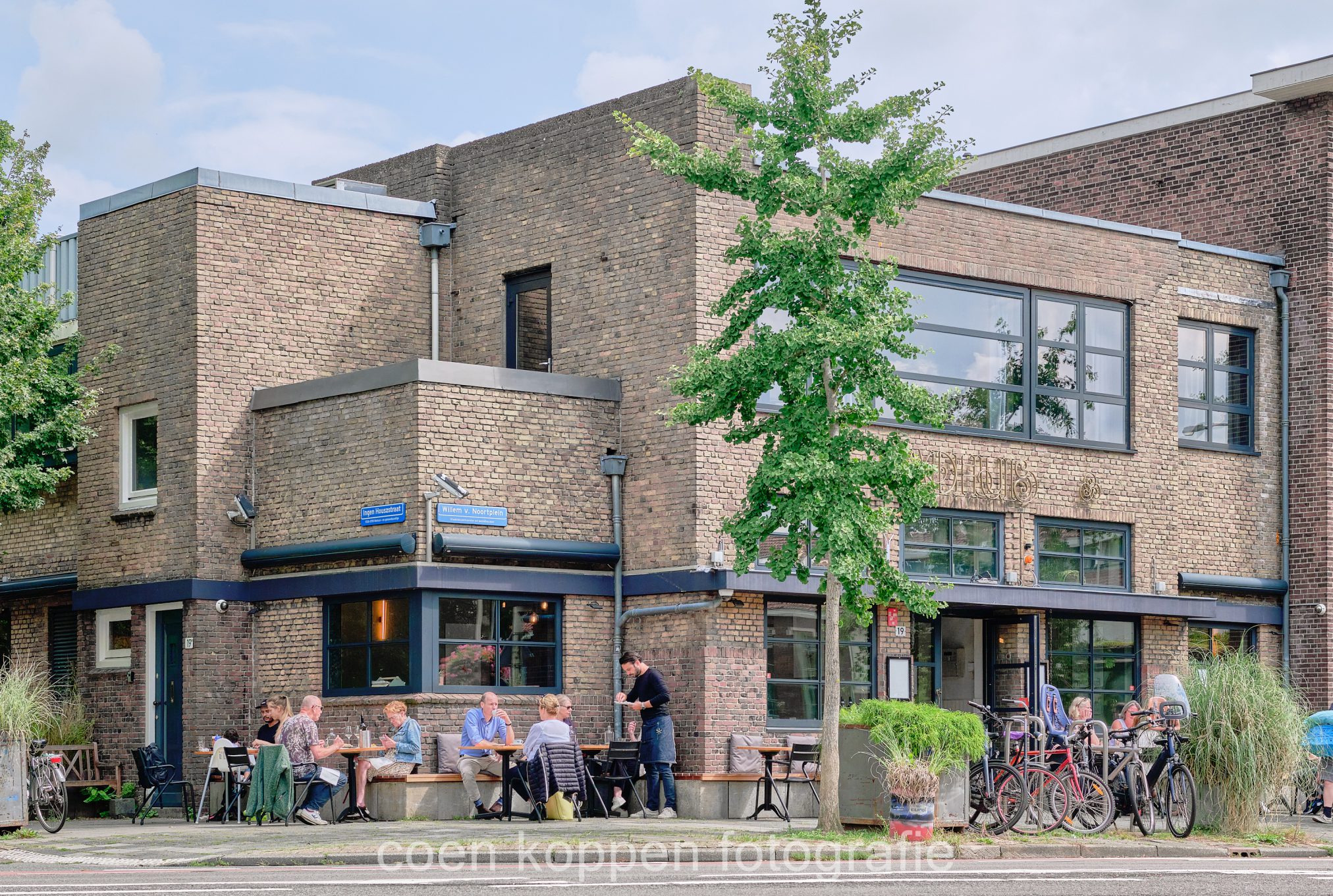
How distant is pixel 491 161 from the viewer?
25891 millimetres

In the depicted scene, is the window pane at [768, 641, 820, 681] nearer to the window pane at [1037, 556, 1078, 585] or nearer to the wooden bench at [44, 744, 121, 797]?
the window pane at [1037, 556, 1078, 585]

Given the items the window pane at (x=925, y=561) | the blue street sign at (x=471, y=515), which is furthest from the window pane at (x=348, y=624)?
the window pane at (x=925, y=561)

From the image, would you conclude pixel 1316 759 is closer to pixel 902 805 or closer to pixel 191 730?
pixel 902 805

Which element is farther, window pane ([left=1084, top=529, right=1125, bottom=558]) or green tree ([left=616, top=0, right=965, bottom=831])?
window pane ([left=1084, top=529, right=1125, bottom=558])

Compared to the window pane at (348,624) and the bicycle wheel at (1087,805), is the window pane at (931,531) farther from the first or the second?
the window pane at (348,624)

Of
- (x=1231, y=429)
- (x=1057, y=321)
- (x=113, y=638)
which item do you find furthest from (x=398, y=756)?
(x=1231, y=429)

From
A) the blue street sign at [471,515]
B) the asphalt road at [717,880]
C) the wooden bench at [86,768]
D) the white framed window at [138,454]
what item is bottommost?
the wooden bench at [86,768]

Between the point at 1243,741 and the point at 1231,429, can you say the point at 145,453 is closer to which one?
the point at 1243,741

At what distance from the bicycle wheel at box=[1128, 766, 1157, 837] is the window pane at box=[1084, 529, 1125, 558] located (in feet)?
25.7

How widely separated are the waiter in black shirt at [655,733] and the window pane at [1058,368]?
7.70m

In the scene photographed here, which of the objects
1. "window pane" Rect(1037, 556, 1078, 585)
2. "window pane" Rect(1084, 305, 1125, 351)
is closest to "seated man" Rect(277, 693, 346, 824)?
"window pane" Rect(1037, 556, 1078, 585)

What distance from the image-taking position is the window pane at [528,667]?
73.3 feet

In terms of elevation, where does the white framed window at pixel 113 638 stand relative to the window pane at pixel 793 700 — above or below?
above

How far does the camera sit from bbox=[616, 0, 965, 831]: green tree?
1814 centimetres
